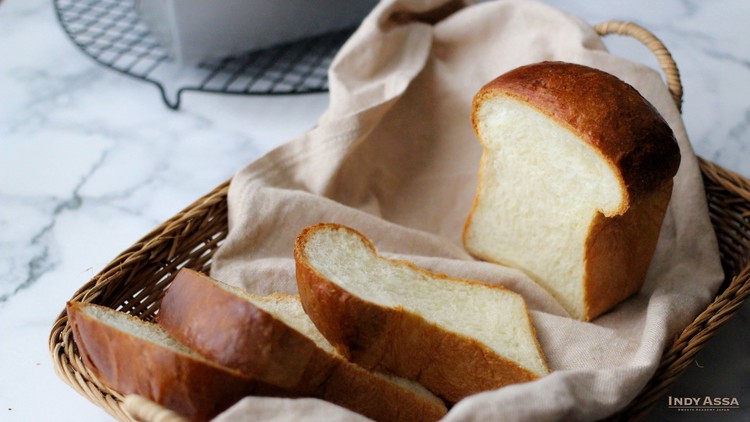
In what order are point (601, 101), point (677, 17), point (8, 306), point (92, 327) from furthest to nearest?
1. point (677, 17)
2. point (8, 306)
3. point (601, 101)
4. point (92, 327)

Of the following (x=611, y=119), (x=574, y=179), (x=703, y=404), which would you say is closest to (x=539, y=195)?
(x=574, y=179)

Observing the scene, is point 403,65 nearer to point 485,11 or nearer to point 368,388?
point 485,11

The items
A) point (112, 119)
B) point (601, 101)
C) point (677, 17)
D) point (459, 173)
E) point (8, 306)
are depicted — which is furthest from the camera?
point (677, 17)

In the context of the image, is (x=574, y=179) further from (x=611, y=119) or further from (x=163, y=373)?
(x=163, y=373)

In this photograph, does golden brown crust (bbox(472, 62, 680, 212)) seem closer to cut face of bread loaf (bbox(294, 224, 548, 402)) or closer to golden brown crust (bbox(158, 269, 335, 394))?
cut face of bread loaf (bbox(294, 224, 548, 402))

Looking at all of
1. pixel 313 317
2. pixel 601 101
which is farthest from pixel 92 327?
pixel 601 101

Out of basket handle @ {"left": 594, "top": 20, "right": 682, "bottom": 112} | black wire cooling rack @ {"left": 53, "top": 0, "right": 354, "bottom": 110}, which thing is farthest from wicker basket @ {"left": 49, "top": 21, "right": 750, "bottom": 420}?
black wire cooling rack @ {"left": 53, "top": 0, "right": 354, "bottom": 110}

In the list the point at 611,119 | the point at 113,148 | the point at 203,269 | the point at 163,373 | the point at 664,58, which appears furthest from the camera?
the point at 113,148
